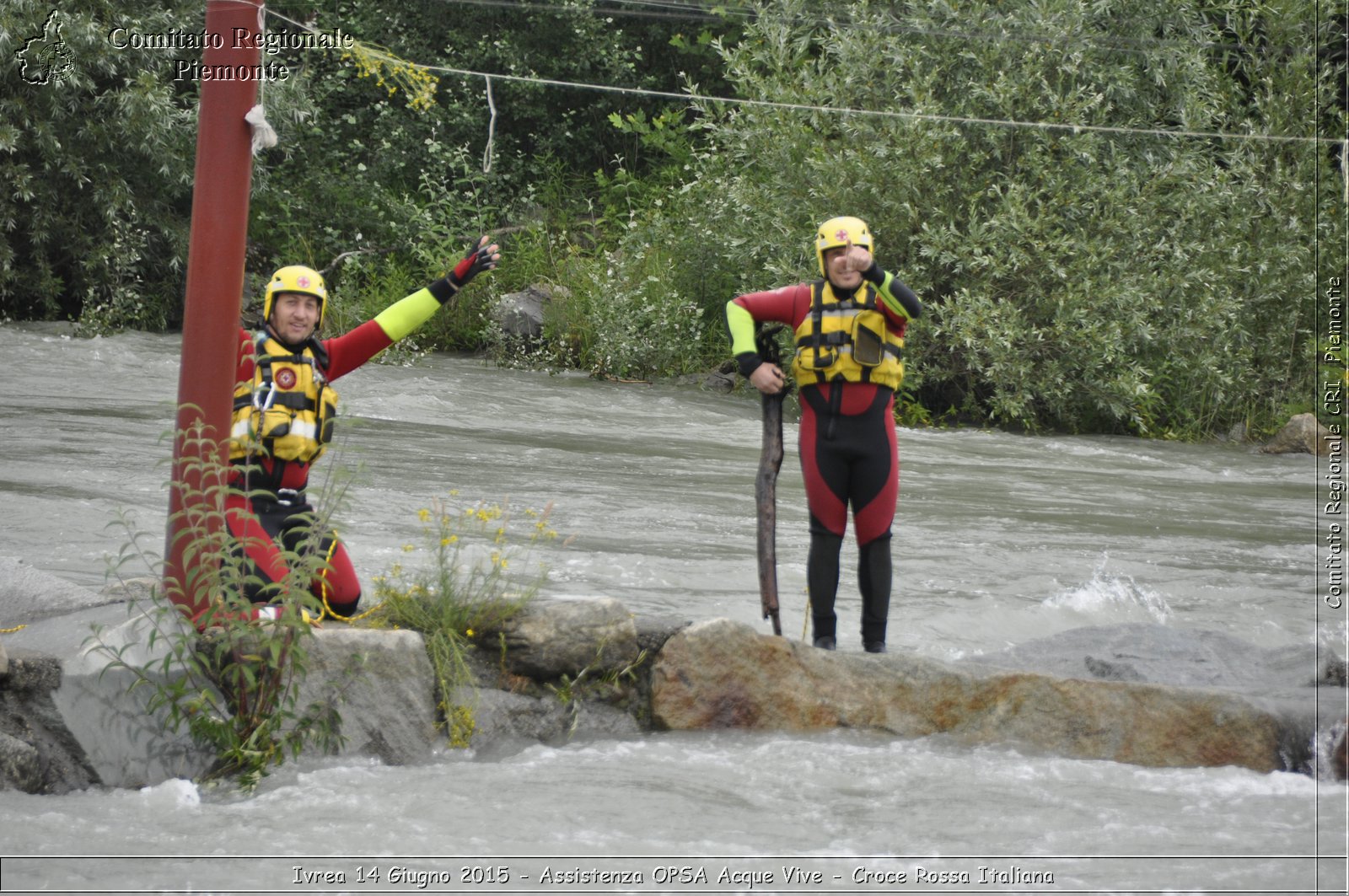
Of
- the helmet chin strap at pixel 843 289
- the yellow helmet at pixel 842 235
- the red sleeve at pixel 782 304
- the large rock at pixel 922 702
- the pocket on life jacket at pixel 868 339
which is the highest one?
the yellow helmet at pixel 842 235

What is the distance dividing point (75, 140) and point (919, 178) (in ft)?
36.0

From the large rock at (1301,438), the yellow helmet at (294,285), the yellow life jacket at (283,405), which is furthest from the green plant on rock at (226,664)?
the large rock at (1301,438)

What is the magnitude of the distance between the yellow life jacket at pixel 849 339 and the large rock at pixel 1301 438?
11.4 metres

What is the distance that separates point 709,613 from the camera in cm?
748

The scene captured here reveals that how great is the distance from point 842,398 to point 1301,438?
11.8m

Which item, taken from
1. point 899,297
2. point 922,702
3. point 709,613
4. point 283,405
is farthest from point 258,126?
point 709,613

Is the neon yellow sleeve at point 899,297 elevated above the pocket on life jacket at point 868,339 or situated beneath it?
elevated above

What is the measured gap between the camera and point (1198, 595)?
8.61 meters

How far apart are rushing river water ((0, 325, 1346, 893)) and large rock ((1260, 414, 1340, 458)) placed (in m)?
0.65

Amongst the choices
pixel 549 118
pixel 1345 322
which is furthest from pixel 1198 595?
pixel 549 118

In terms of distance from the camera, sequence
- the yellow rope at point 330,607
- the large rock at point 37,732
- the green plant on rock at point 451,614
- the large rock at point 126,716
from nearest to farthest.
A: the large rock at point 37,732
the large rock at point 126,716
the green plant on rock at point 451,614
the yellow rope at point 330,607

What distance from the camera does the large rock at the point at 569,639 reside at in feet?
16.9

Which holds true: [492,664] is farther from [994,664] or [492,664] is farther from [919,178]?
[919,178]

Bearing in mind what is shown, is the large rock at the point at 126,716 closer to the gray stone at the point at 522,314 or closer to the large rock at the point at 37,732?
the large rock at the point at 37,732
